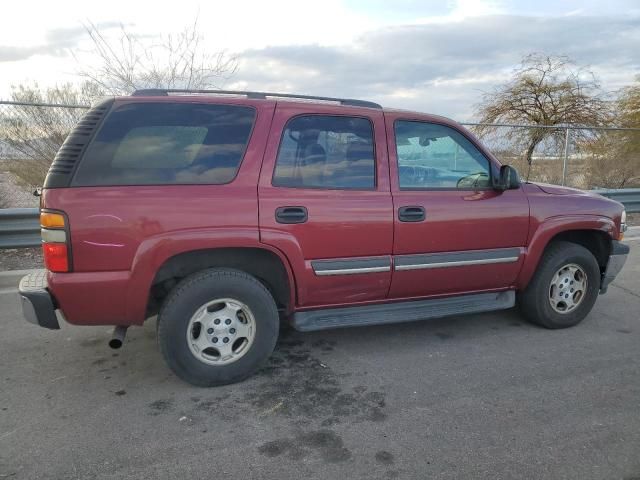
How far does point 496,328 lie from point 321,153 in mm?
2262

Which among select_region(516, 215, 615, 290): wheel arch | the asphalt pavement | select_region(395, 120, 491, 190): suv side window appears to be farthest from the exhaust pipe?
select_region(516, 215, 615, 290): wheel arch

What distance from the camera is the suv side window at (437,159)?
378cm

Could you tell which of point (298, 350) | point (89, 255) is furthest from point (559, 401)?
point (89, 255)

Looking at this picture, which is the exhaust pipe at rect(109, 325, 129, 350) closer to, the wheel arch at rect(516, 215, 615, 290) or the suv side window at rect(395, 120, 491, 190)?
the suv side window at rect(395, 120, 491, 190)

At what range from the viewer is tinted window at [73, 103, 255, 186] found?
120 inches

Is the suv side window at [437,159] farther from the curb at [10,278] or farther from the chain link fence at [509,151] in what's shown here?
the chain link fence at [509,151]

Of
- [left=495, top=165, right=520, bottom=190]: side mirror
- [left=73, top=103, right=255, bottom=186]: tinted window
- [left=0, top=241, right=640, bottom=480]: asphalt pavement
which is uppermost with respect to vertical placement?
[left=73, top=103, right=255, bottom=186]: tinted window

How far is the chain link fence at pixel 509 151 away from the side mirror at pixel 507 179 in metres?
5.34

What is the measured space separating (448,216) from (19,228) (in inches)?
201

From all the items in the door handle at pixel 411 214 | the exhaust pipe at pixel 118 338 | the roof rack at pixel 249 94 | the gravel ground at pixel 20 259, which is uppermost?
the roof rack at pixel 249 94

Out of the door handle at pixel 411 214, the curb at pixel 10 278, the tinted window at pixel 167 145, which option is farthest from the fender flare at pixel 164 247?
the curb at pixel 10 278

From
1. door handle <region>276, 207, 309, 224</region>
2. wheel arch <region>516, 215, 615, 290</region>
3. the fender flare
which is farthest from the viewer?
wheel arch <region>516, 215, 615, 290</region>

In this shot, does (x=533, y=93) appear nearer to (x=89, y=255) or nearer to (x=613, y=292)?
(x=613, y=292)

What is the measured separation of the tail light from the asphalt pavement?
87 centimetres
